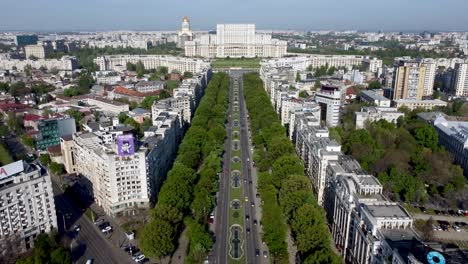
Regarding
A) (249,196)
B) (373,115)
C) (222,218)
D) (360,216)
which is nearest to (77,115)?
(249,196)

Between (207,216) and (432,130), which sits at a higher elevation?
(432,130)

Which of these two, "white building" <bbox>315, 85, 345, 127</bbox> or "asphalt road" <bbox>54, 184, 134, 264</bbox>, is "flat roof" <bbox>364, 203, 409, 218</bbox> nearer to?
"asphalt road" <bbox>54, 184, 134, 264</bbox>

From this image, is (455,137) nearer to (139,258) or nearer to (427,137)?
(427,137)

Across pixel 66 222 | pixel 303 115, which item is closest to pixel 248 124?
pixel 303 115

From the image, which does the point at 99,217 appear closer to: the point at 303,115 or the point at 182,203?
the point at 182,203

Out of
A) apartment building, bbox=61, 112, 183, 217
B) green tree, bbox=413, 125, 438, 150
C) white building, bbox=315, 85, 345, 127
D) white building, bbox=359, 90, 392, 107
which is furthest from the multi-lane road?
white building, bbox=359, 90, 392, 107
